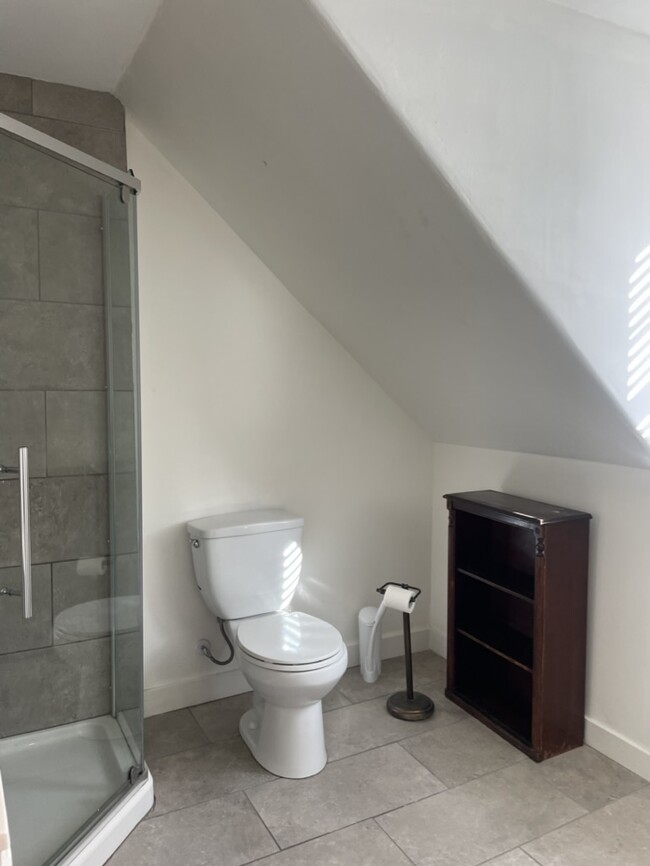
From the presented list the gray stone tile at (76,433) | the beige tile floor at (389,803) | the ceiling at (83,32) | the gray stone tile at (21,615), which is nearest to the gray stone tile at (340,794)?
the beige tile floor at (389,803)

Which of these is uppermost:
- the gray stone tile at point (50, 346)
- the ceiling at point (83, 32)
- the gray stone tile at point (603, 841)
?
the ceiling at point (83, 32)

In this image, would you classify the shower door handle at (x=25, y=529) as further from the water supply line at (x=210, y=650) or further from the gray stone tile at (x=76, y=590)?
the water supply line at (x=210, y=650)

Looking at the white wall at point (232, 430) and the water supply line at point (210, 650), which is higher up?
the white wall at point (232, 430)

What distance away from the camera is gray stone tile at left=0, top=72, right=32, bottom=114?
224 centimetres

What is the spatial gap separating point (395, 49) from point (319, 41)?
6.7 inches

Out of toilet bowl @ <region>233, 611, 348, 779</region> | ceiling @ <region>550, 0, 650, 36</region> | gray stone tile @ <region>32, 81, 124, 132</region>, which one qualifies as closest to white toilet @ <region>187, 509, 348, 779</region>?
toilet bowl @ <region>233, 611, 348, 779</region>

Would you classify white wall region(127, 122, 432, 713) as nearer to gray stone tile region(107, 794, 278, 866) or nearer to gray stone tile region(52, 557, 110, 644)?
gray stone tile region(52, 557, 110, 644)

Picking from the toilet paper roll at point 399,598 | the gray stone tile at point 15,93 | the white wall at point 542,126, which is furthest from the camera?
the toilet paper roll at point 399,598

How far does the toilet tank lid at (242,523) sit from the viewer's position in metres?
2.48

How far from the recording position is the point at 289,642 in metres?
2.24

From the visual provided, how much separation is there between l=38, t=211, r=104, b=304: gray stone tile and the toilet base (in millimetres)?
1514

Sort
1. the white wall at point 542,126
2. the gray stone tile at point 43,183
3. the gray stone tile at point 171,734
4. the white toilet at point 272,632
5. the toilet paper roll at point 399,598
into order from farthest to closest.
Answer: the toilet paper roll at point 399,598 → the gray stone tile at point 171,734 → the white toilet at point 272,632 → the gray stone tile at point 43,183 → the white wall at point 542,126

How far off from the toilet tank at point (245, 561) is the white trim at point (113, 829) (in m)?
0.66

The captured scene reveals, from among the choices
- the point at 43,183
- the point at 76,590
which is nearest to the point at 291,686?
the point at 76,590
